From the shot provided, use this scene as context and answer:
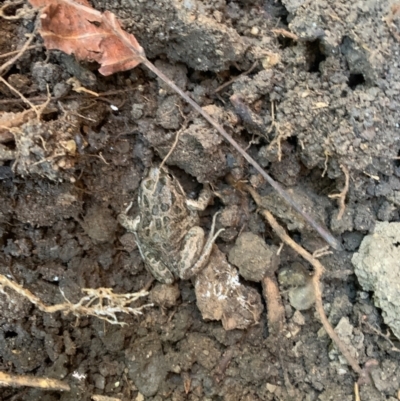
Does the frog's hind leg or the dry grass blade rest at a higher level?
the dry grass blade

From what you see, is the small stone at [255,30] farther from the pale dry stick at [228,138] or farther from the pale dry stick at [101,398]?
the pale dry stick at [101,398]

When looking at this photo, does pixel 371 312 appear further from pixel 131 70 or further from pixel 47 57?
pixel 47 57

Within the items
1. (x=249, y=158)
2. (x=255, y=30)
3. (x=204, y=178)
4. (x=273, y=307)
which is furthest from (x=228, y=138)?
(x=273, y=307)

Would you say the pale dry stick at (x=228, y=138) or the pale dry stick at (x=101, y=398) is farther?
the pale dry stick at (x=101, y=398)

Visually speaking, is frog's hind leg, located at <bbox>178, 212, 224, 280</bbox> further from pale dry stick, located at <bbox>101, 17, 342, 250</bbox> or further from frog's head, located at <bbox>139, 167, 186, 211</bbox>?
pale dry stick, located at <bbox>101, 17, 342, 250</bbox>

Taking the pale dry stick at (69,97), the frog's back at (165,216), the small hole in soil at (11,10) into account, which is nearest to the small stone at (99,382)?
the frog's back at (165,216)

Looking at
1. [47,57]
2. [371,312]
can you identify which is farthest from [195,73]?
[371,312]

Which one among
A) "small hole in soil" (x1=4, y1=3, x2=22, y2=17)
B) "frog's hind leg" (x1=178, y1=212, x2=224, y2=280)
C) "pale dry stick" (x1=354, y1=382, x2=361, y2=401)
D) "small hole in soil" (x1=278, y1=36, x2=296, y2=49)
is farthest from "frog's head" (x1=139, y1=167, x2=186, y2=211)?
"pale dry stick" (x1=354, y1=382, x2=361, y2=401)
